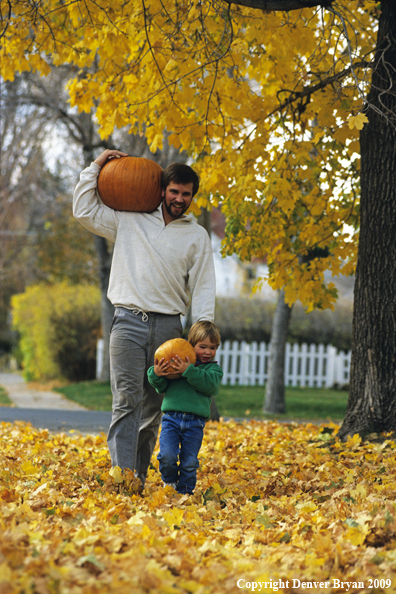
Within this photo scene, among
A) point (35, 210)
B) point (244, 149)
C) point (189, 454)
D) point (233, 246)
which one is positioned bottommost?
point (189, 454)

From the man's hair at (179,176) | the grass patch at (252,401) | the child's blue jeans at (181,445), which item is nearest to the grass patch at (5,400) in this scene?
the grass patch at (252,401)

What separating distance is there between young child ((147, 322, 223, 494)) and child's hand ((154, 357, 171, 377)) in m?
0.05

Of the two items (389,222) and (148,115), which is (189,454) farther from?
(148,115)

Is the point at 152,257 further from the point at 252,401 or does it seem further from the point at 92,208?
the point at 252,401

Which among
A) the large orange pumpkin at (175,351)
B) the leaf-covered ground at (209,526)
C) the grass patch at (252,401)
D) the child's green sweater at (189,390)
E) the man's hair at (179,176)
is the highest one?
the man's hair at (179,176)

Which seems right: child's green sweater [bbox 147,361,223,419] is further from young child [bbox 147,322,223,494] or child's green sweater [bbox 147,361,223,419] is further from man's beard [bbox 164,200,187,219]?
man's beard [bbox 164,200,187,219]

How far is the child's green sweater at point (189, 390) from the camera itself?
3.75 m

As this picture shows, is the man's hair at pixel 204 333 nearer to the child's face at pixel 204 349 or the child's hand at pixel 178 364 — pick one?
the child's face at pixel 204 349

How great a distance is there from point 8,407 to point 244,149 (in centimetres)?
634

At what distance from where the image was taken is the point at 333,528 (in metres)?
3.00

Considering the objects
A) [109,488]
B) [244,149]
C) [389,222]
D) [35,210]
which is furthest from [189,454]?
[35,210]

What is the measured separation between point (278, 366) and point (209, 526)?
8392 millimetres

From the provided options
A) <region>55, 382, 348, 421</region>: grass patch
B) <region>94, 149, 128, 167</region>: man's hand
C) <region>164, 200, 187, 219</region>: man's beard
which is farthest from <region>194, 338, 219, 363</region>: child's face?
<region>55, 382, 348, 421</region>: grass patch

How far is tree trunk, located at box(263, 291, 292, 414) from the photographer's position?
11266mm
